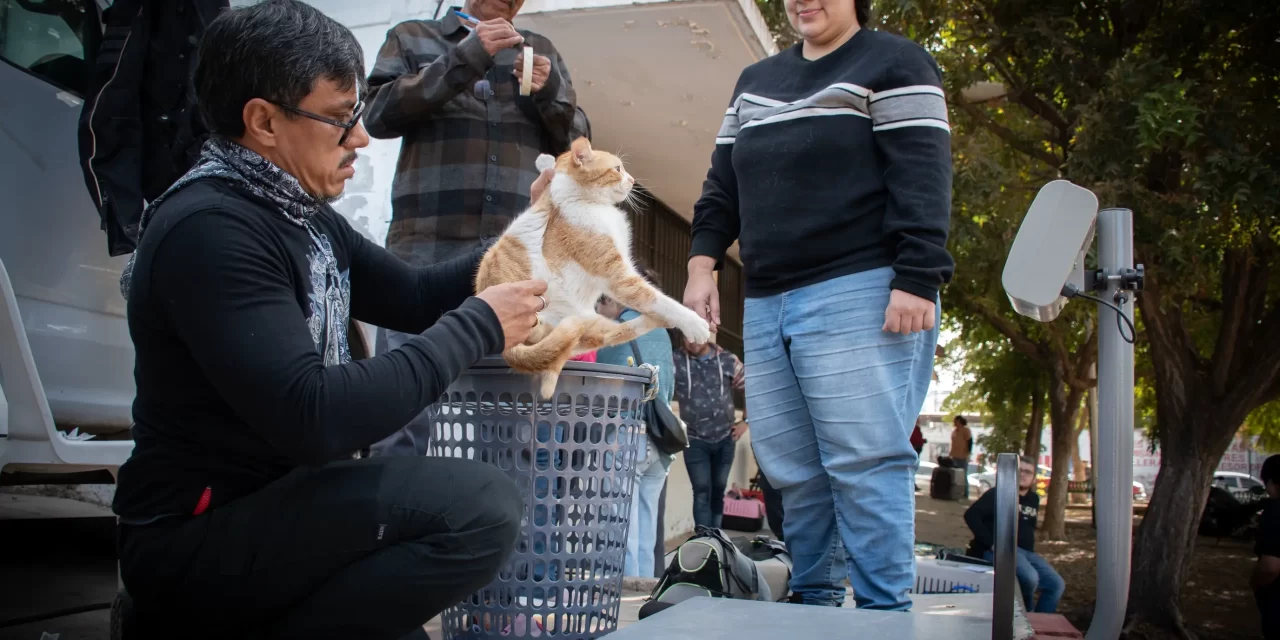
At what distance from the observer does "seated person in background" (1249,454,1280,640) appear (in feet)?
18.5

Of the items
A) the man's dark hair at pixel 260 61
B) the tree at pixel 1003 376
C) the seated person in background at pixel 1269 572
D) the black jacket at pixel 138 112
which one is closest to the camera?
the man's dark hair at pixel 260 61

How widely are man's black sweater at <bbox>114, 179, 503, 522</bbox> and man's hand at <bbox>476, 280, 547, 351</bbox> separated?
0.03 meters

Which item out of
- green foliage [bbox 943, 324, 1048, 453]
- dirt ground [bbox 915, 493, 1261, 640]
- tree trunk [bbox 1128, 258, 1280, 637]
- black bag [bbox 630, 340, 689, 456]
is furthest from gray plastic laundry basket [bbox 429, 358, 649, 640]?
green foliage [bbox 943, 324, 1048, 453]

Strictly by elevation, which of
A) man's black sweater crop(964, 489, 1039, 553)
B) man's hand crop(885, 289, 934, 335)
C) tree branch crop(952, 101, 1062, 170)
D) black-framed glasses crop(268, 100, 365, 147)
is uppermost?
tree branch crop(952, 101, 1062, 170)

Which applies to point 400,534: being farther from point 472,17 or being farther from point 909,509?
point 472,17

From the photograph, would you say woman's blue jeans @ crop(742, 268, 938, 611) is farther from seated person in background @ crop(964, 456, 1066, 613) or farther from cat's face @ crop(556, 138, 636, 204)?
seated person in background @ crop(964, 456, 1066, 613)

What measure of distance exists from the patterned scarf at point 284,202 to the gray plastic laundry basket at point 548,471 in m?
0.36

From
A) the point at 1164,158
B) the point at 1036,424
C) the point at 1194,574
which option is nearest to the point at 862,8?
the point at 1164,158

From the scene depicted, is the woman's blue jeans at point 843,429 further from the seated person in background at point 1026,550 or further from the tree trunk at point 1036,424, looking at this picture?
the tree trunk at point 1036,424

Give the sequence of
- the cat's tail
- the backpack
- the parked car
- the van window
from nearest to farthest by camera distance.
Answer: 1. the cat's tail
2. the backpack
3. the van window
4. the parked car

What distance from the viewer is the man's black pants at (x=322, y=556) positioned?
1.53 metres

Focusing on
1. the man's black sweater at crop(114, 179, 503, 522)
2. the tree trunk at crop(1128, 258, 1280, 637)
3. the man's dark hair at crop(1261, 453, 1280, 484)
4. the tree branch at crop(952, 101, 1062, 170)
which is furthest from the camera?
the tree branch at crop(952, 101, 1062, 170)

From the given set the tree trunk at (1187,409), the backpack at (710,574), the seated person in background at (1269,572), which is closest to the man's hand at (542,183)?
the backpack at (710,574)

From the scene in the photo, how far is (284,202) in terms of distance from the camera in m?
1.66
